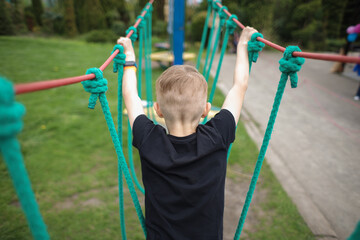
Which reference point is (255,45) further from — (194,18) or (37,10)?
(37,10)

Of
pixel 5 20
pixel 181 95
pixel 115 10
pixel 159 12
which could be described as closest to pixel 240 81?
pixel 181 95

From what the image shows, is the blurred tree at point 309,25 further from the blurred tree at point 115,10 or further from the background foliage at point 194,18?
the blurred tree at point 115,10

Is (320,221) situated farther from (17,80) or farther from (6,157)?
(17,80)

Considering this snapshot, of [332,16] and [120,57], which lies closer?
[120,57]

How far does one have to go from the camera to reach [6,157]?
374mm

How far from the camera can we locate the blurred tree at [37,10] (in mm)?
11688

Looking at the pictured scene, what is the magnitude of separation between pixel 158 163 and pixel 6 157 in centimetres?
39

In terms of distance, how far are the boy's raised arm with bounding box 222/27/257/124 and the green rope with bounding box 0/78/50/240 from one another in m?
0.67

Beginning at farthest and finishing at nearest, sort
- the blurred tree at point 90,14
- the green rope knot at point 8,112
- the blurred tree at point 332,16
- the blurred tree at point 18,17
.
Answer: the blurred tree at point 90,14 < the blurred tree at point 18,17 < the blurred tree at point 332,16 < the green rope knot at point 8,112

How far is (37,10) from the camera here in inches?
463

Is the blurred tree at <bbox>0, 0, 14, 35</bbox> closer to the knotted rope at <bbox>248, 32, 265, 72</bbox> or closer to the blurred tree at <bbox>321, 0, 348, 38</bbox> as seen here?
the knotted rope at <bbox>248, 32, 265, 72</bbox>

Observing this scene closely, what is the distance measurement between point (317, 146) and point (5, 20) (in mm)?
10906

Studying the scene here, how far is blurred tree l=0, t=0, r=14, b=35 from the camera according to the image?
26.5 feet

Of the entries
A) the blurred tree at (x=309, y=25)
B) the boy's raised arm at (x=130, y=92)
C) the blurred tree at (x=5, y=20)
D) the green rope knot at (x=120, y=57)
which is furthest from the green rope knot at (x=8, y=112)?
the blurred tree at (x=309, y=25)
